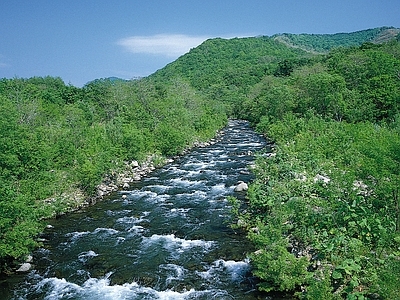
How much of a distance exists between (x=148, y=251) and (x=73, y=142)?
16.9 metres

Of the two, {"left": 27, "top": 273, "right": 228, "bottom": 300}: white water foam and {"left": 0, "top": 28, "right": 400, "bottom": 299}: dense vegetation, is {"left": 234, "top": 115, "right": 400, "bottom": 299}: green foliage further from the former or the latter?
{"left": 27, "top": 273, "right": 228, "bottom": 300}: white water foam

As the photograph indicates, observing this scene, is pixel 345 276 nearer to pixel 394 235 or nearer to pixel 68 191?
pixel 394 235

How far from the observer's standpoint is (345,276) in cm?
1207

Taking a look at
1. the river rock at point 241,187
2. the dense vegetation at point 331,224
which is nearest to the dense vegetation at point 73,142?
the river rock at point 241,187

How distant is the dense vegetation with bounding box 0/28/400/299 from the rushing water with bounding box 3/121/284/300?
4.87 feet

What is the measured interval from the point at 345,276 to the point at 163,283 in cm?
769

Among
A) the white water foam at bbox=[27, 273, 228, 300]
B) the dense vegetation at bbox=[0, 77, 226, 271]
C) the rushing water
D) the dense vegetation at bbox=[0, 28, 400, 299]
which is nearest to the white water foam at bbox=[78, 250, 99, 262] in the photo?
the rushing water

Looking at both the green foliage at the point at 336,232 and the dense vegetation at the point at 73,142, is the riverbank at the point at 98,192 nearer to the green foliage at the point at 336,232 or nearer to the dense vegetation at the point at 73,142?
the dense vegetation at the point at 73,142

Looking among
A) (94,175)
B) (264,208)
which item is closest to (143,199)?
(94,175)

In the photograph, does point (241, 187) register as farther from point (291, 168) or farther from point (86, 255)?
point (86, 255)

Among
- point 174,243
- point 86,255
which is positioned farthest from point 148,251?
point 86,255

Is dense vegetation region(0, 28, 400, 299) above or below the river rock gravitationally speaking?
above

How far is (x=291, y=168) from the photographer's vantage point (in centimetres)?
2305

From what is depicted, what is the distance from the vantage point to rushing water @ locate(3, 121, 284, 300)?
15.0 meters
